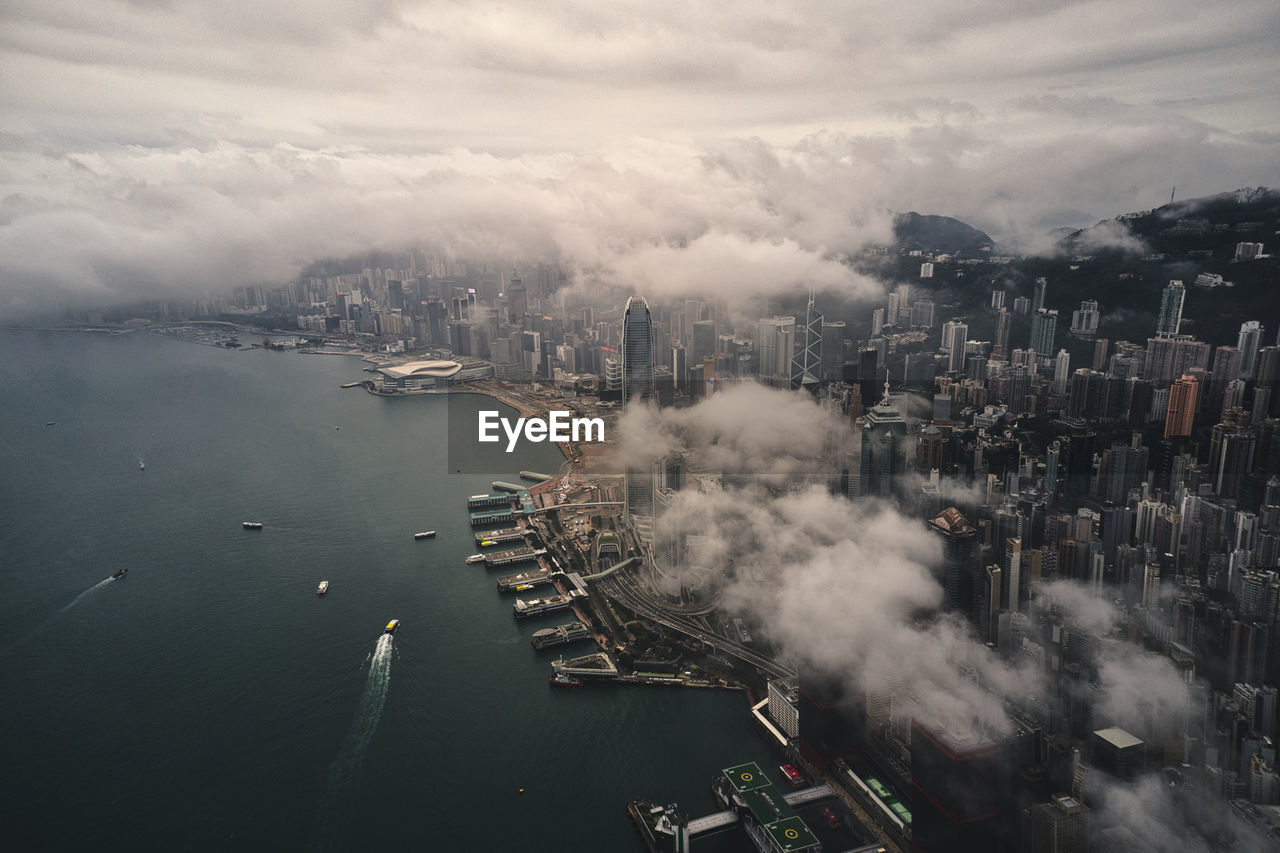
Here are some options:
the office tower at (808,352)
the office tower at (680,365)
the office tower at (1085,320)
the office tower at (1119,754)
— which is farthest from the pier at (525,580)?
the office tower at (1085,320)

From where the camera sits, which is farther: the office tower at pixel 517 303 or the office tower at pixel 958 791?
the office tower at pixel 517 303

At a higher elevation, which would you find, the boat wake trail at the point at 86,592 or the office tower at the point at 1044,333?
the office tower at the point at 1044,333

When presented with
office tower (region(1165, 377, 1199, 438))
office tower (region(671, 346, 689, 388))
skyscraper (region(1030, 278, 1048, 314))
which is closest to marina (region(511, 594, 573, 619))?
office tower (region(671, 346, 689, 388))

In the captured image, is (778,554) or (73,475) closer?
(778,554)

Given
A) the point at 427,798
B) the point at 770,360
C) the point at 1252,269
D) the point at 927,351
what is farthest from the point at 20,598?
the point at 1252,269

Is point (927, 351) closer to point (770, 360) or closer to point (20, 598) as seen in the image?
point (770, 360)

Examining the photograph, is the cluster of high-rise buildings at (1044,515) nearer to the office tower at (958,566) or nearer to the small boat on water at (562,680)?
the office tower at (958,566)

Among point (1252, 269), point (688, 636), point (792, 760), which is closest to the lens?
point (792, 760)

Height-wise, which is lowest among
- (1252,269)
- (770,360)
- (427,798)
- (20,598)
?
(427,798)
